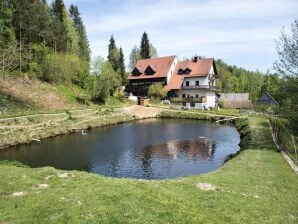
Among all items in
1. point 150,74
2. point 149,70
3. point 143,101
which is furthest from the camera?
point 149,70

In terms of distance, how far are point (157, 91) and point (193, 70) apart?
40.2ft

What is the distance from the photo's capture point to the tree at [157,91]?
8344cm

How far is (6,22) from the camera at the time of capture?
6291cm

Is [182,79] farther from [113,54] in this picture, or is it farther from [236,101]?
[113,54]

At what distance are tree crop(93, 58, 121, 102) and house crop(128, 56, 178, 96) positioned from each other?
33.9 feet

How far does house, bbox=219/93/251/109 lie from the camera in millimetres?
89875

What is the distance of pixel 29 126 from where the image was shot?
4462cm

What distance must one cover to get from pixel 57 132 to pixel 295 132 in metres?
33.6

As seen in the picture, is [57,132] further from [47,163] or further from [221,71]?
[221,71]

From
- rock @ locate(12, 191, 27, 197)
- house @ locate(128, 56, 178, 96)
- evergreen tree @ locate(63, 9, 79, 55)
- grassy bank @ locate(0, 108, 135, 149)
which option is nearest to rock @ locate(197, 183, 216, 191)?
rock @ locate(12, 191, 27, 197)

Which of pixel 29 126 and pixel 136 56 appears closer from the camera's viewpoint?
pixel 29 126

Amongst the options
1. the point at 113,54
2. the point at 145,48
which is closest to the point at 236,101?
the point at 145,48

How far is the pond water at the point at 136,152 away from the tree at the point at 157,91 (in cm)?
3146

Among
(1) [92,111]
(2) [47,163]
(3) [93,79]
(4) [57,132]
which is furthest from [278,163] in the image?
(3) [93,79]
